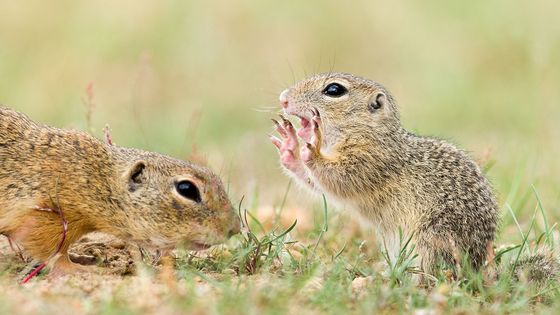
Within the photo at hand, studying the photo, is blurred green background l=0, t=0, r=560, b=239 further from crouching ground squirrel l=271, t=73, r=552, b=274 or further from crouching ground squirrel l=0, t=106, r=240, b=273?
crouching ground squirrel l=0, t=106, r=240, b=273

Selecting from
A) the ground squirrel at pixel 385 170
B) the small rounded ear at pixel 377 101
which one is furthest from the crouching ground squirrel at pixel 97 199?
the small rounded ear at pixel 377 101

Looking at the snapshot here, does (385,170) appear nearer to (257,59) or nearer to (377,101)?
(377,101)

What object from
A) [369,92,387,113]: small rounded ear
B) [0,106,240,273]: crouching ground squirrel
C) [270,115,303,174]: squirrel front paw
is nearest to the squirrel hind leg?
[0,106,240,273]: crouching ground squirrel

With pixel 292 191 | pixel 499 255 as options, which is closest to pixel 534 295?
pixel 499 255

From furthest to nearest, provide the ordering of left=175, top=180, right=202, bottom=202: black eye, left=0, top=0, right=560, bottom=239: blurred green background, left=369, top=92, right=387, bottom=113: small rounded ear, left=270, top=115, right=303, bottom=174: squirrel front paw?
left=0, top=0, right=560, bottom=239: blurred green background, left=369, top=92, right=387, bottom=113: small rounded ear, left=270, top=115, right=303, bottom=174: squirrel front paw, left=175, top=180, right=202, bottom=202: black eye

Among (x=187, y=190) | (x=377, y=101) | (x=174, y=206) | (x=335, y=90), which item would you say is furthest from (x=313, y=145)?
(x=174, y=206)

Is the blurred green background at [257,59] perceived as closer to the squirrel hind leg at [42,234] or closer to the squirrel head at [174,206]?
the squirrel head at [174,206]

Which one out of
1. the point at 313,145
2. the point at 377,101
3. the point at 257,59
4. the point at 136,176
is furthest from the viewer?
the point at 257,59
